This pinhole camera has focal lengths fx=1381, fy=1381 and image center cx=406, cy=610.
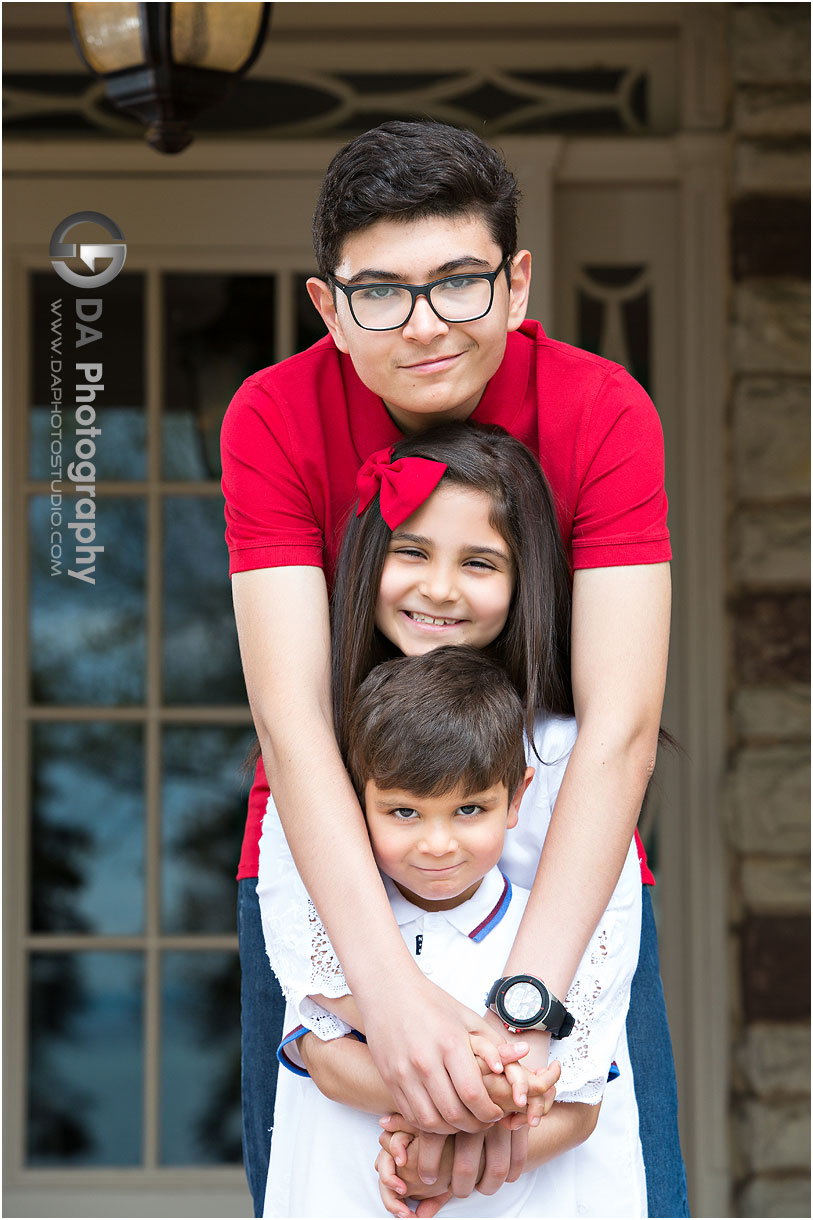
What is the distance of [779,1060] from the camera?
9.98 feet

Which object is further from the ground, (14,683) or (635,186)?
(635,186)

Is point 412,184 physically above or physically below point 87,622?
above

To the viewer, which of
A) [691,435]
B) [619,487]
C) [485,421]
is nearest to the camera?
[619,487]

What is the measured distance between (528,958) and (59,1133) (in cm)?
256

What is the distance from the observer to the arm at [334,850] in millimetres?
1274

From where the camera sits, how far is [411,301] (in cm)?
137

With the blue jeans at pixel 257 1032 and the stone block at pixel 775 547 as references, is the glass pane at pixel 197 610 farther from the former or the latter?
the blue jeans at pixel 257 1032

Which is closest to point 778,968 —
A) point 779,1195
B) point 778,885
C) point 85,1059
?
point 778,885

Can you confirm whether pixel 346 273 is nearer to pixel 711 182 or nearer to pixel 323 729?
pixel 323 729

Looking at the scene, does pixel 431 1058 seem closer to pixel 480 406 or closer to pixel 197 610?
pixel 480 406

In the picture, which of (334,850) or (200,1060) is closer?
(334,850)

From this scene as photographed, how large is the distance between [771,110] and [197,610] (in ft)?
5.76

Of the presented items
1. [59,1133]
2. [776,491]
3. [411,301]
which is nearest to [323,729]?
[411,301]

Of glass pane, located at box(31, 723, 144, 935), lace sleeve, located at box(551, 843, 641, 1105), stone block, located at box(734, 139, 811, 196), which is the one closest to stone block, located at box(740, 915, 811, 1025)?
glass pane, located at box(31, 723, 144, 935)
